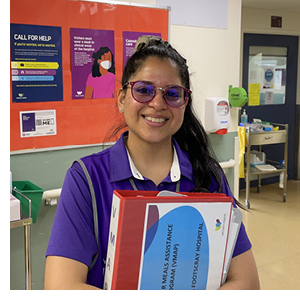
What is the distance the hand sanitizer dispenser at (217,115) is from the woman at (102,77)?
82cm

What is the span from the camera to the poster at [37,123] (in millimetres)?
2195

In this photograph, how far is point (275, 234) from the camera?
3.78 meters

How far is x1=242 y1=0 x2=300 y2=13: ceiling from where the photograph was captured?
15.0ft

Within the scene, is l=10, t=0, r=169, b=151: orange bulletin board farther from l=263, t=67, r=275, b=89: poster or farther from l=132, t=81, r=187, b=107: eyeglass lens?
l=263, t=67, r=275, b=89: poster

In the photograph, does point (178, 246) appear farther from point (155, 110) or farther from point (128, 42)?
point (128, 42)

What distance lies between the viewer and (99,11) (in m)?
→ 2.37

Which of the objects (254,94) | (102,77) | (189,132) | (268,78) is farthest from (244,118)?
(189,132)

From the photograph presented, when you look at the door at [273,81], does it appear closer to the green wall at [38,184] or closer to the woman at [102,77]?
the woman at [102,77]

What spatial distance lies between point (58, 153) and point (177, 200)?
1.73m

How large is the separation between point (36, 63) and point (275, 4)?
12.0 feet

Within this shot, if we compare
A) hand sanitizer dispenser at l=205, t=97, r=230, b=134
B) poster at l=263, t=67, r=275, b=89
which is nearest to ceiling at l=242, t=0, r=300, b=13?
poster at l=263, t=67, r=275, b=89

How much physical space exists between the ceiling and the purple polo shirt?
4.17 m

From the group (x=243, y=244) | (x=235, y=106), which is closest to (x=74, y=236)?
(x=243, y=244)

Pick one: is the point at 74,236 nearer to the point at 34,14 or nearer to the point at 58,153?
the point at 58,153
